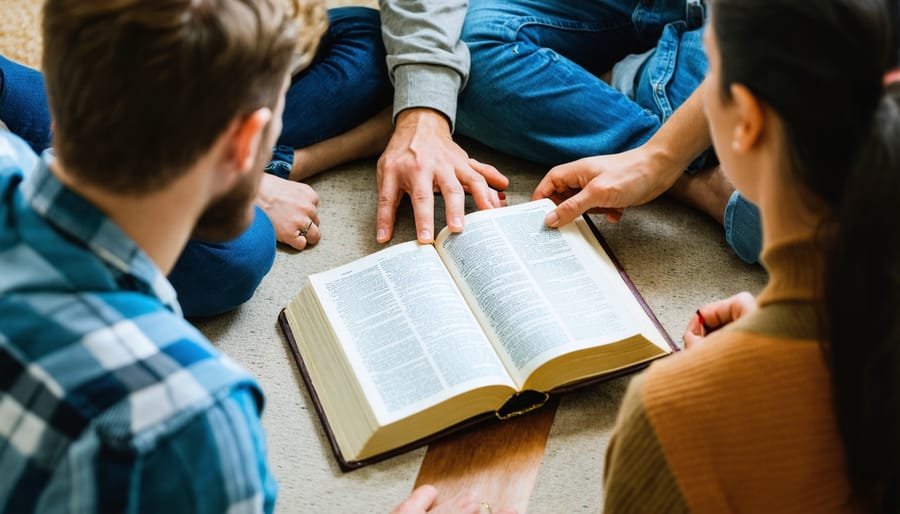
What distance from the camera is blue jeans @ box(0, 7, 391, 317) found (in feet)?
3.77

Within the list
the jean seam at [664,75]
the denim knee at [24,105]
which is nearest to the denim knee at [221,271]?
the denim knee at [24,105]

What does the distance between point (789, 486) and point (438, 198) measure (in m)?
0.82

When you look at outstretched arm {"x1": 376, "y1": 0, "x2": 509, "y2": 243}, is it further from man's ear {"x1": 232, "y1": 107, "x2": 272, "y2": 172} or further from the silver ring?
man's ear {"x1": 232, "y1": 107, "x2": 272, "y2": 172}

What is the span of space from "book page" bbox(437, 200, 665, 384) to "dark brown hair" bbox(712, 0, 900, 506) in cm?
44

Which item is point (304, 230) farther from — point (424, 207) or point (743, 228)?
point (743, 228)

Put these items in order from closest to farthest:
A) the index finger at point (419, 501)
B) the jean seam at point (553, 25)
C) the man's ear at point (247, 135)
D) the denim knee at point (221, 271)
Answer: the man's ear at point (247, 135) → the index finger at point (419, 501) → the denim knee at point (221, 271) → the jean seam at point (553, 25)

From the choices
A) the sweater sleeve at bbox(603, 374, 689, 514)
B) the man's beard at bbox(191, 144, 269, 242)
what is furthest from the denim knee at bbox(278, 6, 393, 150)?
the sweater sleeve at bbox(603, 374, 689, 514)

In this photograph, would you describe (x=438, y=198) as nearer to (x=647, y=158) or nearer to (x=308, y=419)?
(x=647, y=158)

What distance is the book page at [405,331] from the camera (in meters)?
1.03

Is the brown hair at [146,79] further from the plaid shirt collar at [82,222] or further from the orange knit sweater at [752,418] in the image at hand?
the orange knit sweater at [752,418]

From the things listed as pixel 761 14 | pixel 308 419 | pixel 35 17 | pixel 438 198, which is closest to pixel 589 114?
pixel 438 198

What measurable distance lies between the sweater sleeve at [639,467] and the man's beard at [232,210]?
0.39 metres

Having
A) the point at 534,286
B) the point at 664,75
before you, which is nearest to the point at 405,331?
the point at 534,286

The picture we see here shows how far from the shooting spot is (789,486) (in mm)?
702
